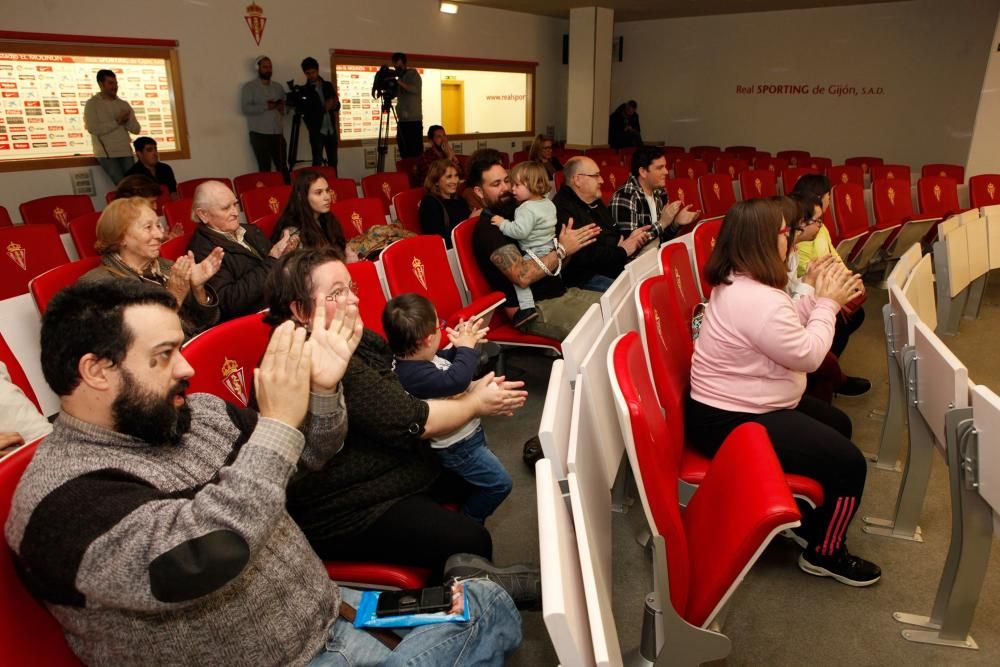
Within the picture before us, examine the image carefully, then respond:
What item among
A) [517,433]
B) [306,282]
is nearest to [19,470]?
[306,282]

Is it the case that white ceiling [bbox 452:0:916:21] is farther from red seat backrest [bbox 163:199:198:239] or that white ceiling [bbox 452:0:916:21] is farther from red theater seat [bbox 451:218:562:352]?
red theater seat [bbox 451:218:562:352]

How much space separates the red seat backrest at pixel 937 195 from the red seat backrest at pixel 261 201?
5771 millimetres

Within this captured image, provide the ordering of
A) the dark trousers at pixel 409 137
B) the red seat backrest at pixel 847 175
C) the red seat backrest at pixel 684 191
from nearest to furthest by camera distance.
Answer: the red seat backrest at pixel 684 191
the red seat backrest at pixel 847 175
the dark trousers at pixel 409 137

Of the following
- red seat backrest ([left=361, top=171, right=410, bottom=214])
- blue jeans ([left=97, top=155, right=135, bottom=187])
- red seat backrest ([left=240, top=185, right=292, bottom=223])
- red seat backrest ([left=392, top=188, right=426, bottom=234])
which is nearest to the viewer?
red seat backrest ([left=392, top=188, right=426, bottom=234])

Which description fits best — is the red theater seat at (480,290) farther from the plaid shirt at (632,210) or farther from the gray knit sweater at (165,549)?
the gray knit sweater at (165,549)

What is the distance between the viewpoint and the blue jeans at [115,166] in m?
6.80

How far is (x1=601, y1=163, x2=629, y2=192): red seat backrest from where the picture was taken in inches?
272

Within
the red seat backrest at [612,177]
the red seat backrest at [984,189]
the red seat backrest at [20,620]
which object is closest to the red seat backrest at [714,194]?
the red seat backrest at [612,177]

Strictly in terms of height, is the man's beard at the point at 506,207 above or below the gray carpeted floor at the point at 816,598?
above

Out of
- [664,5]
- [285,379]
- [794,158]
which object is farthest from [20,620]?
[664,5]

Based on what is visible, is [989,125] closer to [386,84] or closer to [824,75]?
[824,75]

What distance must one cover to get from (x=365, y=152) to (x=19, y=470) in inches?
361

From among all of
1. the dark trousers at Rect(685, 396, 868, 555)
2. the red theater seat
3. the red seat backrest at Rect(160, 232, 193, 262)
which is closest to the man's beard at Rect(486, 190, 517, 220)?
the red theater seat

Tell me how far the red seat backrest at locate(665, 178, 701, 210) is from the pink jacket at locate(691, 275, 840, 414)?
388 centimetres
